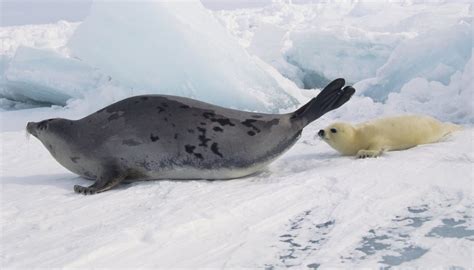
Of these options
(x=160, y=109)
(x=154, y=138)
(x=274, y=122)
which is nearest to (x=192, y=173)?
(x=154, y=138)

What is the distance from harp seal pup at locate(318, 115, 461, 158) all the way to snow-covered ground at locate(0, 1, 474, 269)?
10cm

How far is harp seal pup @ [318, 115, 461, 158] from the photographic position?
3428 mm

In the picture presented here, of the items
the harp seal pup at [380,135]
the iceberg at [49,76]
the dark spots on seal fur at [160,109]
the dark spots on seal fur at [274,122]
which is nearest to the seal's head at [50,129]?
the dark spots on seal fur at [160,109]

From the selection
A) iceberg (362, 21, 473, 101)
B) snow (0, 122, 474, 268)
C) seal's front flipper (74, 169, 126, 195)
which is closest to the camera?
snow (0, 122, 474, 268)

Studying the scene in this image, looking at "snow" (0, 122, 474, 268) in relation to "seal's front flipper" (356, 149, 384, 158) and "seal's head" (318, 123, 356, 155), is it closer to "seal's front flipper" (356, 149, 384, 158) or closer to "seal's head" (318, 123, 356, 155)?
"seal's front flipper" (356, 149, 384, 158)

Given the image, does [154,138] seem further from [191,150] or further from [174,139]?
[191,150]

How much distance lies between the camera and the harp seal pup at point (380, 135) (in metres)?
3.43

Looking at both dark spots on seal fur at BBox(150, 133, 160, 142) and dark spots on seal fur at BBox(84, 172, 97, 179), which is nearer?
dark spots on seal fur at BBox(150, 133, 160, 142)

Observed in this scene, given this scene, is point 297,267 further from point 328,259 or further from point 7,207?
point 7,207

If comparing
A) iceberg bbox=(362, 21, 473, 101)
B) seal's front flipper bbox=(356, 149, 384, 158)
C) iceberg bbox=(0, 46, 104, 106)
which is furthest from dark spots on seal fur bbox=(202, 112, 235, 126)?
iceberg bbox=(0, 46, 104, 106)

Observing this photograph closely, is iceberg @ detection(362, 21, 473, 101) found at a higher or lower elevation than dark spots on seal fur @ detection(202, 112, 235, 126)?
higher

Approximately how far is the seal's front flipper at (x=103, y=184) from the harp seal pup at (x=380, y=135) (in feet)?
4.33

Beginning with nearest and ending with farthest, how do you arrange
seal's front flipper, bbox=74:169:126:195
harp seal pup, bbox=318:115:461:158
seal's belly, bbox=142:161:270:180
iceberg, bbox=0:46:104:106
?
seal's front flipper, bbox=74:169:126:195 < seal's belly, bbox=142:161:270:180 < harp seal pup, bbox=318:115:461:158 < iceberg, bbox=0:46:104:106

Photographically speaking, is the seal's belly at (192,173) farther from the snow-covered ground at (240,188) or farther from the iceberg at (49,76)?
the iceberg at (49,76)
